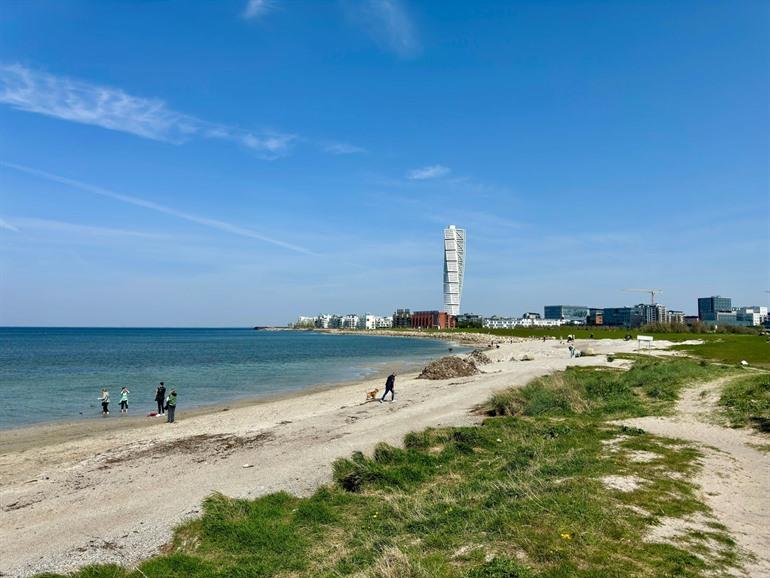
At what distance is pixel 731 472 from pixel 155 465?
1646cm

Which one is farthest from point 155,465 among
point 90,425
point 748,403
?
point 748,403

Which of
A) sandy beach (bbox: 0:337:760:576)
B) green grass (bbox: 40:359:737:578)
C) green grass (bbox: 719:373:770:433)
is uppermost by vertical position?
green grass (bbox: 719:373:770:433)

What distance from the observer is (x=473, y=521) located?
945cm

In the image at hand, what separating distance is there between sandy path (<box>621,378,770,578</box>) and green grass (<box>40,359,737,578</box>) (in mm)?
358

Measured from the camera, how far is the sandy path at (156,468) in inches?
426

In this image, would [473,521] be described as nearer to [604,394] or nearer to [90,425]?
[604,394]

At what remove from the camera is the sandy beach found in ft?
35.7

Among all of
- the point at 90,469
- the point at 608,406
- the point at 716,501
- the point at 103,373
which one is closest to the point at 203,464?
the point at 90,469

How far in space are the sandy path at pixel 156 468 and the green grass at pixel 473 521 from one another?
51.4 inches

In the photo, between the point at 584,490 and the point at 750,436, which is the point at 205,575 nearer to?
the point at 584,490

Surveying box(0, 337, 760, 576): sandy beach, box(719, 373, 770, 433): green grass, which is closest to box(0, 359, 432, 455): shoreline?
box(0, 337, 760, 576): sandy beach

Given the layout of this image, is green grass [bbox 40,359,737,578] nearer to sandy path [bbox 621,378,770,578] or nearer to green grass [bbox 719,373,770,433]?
sandy path [bbox 621,378,770,578]

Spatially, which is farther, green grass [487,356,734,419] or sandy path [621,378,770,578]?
green grass [487,356,734,419]

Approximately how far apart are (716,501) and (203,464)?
14.0m
